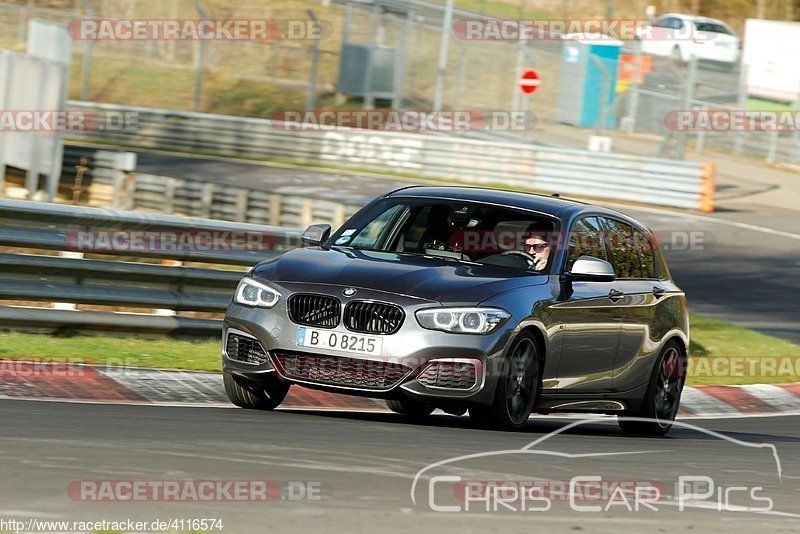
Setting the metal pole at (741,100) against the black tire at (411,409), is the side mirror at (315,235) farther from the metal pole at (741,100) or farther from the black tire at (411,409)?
the metal pole at (741,100)

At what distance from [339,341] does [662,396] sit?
3243 millimetres

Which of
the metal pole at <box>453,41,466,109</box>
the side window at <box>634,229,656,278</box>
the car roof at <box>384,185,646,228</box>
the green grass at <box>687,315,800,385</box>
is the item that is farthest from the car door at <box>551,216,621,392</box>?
the metal pole at <box>453,41,466,109</box>

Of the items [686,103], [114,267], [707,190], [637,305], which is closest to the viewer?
[637,305]

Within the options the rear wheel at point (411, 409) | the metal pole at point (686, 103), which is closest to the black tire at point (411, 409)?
the rear wheel at point (411, 409)

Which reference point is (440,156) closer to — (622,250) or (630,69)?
(630,69)

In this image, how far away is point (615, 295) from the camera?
31.6ft

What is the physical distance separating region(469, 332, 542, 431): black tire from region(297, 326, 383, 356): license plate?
0.72 metres

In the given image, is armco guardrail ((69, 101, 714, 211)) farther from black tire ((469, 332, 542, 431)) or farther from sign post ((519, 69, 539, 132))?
black tire ((469, 332, 542, 431))

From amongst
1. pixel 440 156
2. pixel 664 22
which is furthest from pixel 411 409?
pixel 664 22

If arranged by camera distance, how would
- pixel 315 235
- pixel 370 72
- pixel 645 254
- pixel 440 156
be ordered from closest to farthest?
pixel 315 235
pixel 645 254
pixel 440 156
pixel 370 72

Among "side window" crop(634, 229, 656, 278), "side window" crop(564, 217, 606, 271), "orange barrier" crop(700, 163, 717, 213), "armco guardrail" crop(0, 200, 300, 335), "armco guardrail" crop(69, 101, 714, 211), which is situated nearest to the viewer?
"side window" crop(564, 217, 606, 271)

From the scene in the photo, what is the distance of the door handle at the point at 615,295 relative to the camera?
31.4 ft

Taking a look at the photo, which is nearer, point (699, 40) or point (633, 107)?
point (633, 107)

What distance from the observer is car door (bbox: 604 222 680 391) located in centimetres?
977
